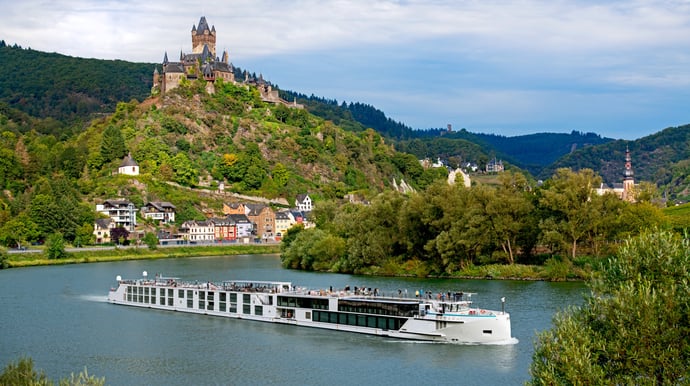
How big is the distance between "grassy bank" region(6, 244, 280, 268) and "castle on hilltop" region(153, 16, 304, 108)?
4455 cm

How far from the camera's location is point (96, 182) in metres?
133

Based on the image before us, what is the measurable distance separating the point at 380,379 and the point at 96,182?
344 ft

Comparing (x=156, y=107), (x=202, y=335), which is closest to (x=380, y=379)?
(x=202, y=335)

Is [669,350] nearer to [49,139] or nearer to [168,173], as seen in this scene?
[168,173]

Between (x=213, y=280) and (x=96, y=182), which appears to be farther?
(x=96, y=182)

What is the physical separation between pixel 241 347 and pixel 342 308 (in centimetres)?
697

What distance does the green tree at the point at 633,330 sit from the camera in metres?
21.7

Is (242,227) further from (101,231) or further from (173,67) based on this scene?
(173,67)

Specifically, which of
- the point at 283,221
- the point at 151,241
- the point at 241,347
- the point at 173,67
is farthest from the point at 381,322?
the point at 173,67

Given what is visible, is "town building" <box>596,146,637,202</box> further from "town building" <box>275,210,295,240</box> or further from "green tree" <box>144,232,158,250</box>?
"green tree" <box>144,232,158,250</box>

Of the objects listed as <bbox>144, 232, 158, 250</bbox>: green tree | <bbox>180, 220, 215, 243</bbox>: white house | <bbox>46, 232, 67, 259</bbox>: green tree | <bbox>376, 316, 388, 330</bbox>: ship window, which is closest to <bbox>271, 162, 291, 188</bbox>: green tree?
<bbox>180, 220, 215, 243</bbox>: white house

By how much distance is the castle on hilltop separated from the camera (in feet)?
514

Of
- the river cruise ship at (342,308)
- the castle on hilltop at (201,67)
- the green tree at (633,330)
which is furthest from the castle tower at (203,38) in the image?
the green tree at (633,330)

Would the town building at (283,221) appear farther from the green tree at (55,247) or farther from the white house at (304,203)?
the green tree at (55,247)
